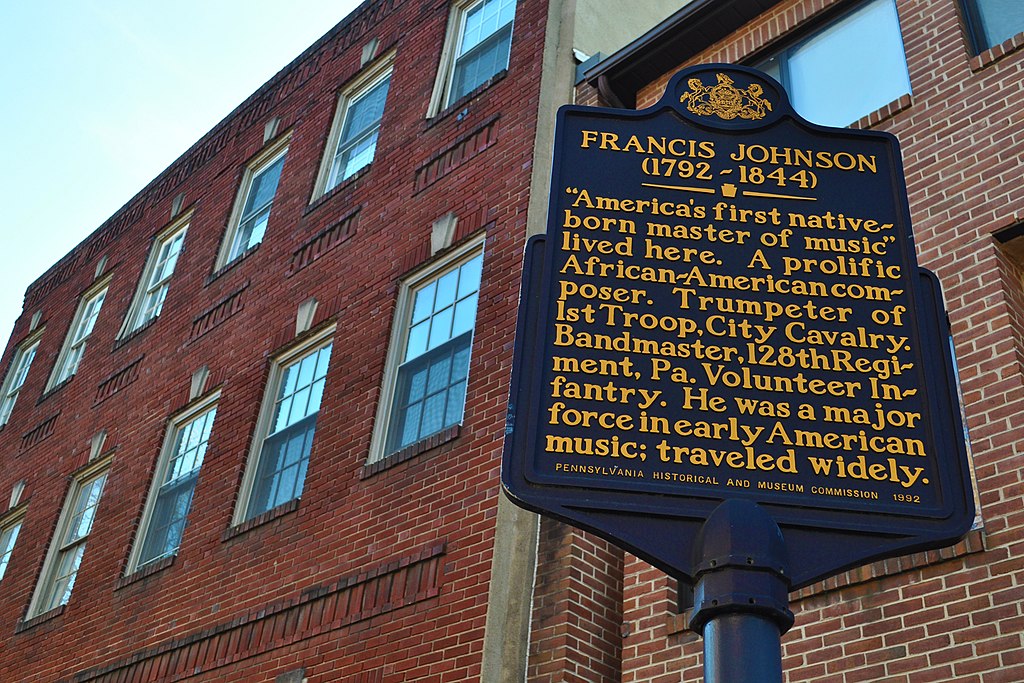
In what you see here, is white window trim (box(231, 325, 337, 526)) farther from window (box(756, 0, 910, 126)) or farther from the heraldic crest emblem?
the heraldic crest emblem

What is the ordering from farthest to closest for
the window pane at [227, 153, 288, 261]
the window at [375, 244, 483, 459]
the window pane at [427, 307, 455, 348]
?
the window pane at [227, 153, 288, 261]
the window pane at [427, 307, 455, 348]
the window at [375, 244, 483, 459]

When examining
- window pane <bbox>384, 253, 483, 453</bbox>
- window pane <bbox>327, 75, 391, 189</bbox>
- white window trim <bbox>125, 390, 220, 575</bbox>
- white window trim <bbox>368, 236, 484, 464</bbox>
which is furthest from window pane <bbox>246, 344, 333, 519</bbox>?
window pane <bbox>327, 75, 391, 189</bbox>

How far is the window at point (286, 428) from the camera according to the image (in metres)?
10.4

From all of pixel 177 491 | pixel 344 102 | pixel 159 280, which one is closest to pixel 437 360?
pixel 177 491

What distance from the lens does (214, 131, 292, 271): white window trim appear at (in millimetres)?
14211

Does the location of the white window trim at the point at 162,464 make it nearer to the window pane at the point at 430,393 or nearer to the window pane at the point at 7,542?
the window pane at the point at 430,393

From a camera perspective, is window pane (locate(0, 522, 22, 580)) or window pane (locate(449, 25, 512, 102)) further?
window pane (locate(0, 522, 22, 580))

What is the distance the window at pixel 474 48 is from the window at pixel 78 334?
310 inches

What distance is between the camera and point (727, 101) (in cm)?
461

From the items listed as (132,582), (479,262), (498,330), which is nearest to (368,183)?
(479,262)

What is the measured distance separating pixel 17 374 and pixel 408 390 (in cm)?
1250

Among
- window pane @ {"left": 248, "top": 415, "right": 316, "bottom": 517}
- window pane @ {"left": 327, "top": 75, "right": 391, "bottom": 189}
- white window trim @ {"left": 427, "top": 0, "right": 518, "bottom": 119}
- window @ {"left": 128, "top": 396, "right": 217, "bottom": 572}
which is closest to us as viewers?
window pane @ {"left": 248, "top": 415, "right": 316, "bottom": 517}

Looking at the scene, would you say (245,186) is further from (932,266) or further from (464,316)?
(932,266)

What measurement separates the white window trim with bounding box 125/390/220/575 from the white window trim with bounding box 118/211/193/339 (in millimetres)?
2875
